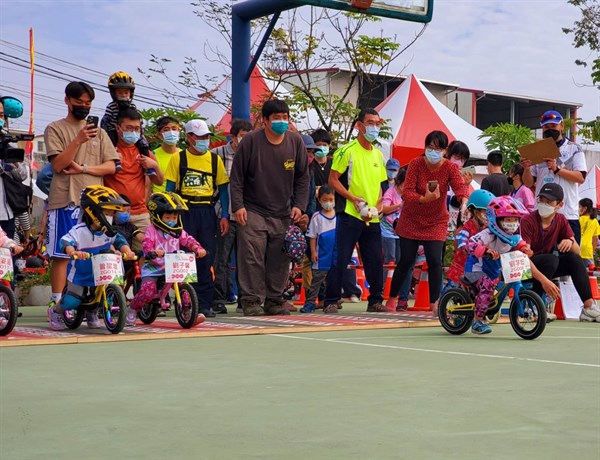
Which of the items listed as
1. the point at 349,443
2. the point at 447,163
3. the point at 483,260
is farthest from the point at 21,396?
the point at 447,163

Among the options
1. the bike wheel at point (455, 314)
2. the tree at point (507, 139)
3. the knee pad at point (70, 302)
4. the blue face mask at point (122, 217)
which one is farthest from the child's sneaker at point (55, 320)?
the tree at point (507, 139)

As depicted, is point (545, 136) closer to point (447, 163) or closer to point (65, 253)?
point (447, 163)

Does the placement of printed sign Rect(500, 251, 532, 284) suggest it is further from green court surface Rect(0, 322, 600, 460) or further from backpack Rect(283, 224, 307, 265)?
backpack Rect(283, 224, 307, 265)

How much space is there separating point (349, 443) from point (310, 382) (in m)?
1.63

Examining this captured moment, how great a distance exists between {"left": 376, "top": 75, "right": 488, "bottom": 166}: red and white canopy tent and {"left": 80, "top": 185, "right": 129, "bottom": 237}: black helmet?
13284 millimetres

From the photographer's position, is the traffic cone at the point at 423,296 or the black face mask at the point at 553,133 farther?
the traffic cone at the point at 423,296

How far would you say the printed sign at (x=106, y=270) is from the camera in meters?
8.59

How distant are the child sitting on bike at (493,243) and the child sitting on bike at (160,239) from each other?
2.29m

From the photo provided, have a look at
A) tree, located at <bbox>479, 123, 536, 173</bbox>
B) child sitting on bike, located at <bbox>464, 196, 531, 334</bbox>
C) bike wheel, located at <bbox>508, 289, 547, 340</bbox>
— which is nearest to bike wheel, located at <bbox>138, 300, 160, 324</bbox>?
child sitting on bike, located at <bbox>464, 196, 531, 334</bbox>

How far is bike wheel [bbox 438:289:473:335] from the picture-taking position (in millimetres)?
8797

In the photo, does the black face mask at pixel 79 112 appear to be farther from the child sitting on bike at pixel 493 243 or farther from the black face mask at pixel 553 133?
the black face mask at pixel 553 133

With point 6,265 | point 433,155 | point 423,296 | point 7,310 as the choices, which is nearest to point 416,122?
point 423,296

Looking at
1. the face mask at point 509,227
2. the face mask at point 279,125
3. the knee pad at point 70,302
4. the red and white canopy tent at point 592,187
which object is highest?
the red and white canopy tent at point 592,187

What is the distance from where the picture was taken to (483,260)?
895 centimetres
